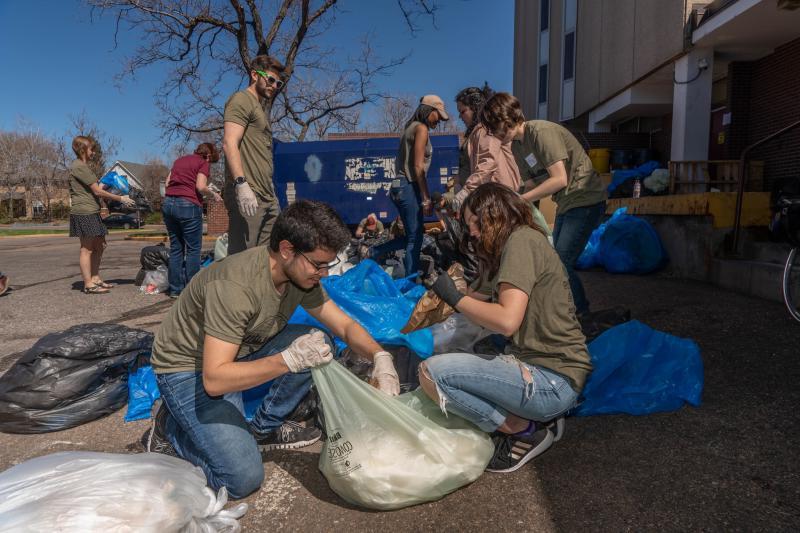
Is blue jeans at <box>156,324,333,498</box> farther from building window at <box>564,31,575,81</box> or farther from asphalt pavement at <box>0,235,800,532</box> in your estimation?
building window at <box>564,31,575,81</box>

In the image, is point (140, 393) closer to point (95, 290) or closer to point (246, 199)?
point (246, 199)

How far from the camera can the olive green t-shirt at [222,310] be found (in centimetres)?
186

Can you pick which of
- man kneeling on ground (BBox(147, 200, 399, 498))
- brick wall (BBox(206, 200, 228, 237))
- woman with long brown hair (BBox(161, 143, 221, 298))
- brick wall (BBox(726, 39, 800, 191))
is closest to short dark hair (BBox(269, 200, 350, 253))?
man kneeling on ground (BBox(147, 200, 399, 498))

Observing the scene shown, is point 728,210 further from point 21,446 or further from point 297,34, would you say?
point 297,34

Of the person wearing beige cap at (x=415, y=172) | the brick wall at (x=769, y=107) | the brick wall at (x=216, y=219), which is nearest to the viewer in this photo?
the person wearing beige cap at (x=415, y=172)

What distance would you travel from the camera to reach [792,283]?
420cm

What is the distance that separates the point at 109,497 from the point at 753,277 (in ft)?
16.8

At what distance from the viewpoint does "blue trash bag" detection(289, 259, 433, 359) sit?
2.97 metres

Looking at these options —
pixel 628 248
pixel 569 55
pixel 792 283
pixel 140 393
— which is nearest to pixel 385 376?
pixel 140 393

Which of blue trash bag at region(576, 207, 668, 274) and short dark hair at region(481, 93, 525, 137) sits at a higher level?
short dark hair at region(481, 93, 525, 137)

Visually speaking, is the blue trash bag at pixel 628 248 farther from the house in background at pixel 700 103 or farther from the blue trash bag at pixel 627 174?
the blue trash bag at pixel 627 174

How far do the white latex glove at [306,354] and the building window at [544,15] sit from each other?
19640 mm

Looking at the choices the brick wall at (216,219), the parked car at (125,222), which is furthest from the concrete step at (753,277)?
the parked car at (125,222)

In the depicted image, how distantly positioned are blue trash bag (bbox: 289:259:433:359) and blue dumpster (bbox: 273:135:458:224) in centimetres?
504
